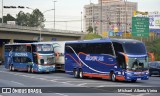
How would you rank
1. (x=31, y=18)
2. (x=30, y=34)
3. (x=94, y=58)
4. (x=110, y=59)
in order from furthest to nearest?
1. (x=31, y=18)
2. (x=30, y=34)
3. (x=94, y=58)
4. (x=110, y=59)

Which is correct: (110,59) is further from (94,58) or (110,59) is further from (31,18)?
(31,18)

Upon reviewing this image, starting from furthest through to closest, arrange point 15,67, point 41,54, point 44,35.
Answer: point 44,35
point 15,67
point 41,54

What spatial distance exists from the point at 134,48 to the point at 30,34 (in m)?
59.7

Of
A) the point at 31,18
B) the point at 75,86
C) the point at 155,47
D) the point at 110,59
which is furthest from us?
the point at 31,18

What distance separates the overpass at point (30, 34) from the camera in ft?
280

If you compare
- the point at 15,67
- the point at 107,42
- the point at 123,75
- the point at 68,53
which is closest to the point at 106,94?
the point at 123,75

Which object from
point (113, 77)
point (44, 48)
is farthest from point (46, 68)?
point (113, 77)

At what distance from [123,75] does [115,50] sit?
220 centimetres

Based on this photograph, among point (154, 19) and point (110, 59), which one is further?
point (154, 19)

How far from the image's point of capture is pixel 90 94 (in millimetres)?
23234

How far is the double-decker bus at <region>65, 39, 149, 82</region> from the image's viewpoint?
3250cm

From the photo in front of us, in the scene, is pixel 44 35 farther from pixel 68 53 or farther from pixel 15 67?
pixel 68 53

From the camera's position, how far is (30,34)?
90.9 m

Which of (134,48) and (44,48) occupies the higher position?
(134,48)
